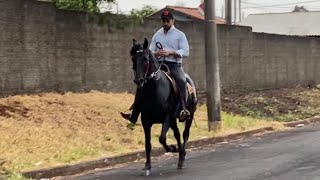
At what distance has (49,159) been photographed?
36.5 ft

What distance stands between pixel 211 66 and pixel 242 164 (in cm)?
532

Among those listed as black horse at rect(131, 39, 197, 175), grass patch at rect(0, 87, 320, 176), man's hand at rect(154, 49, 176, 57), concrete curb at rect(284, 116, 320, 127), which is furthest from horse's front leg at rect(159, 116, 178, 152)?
concrete curb at rect(284, 116, 320, 127)

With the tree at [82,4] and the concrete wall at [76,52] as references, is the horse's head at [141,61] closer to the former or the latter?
the concrete wall at [76,52]

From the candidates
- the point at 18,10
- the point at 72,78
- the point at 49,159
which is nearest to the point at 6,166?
the point at 49,159

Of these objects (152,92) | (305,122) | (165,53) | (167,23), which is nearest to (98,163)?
(152,92)

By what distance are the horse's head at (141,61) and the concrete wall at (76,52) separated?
18.2 ft

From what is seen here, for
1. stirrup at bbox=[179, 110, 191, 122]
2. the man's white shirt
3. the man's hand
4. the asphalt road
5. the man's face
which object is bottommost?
the asphalt road

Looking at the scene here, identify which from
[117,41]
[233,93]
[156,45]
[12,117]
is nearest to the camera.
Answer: [156,45]

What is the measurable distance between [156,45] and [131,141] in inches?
129

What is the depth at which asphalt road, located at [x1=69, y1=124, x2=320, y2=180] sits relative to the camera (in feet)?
33.2

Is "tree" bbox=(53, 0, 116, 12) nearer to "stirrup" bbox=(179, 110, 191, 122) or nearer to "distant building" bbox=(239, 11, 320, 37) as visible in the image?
"stirrup" bbox=(179, 110, 191, 122)

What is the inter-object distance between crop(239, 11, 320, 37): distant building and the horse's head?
5228cm

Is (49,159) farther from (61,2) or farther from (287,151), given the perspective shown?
(61,2)

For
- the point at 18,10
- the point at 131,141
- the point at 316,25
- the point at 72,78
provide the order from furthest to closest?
the point at 316,25
the point at 72,78
the point at 18,10
the point at 131,141
